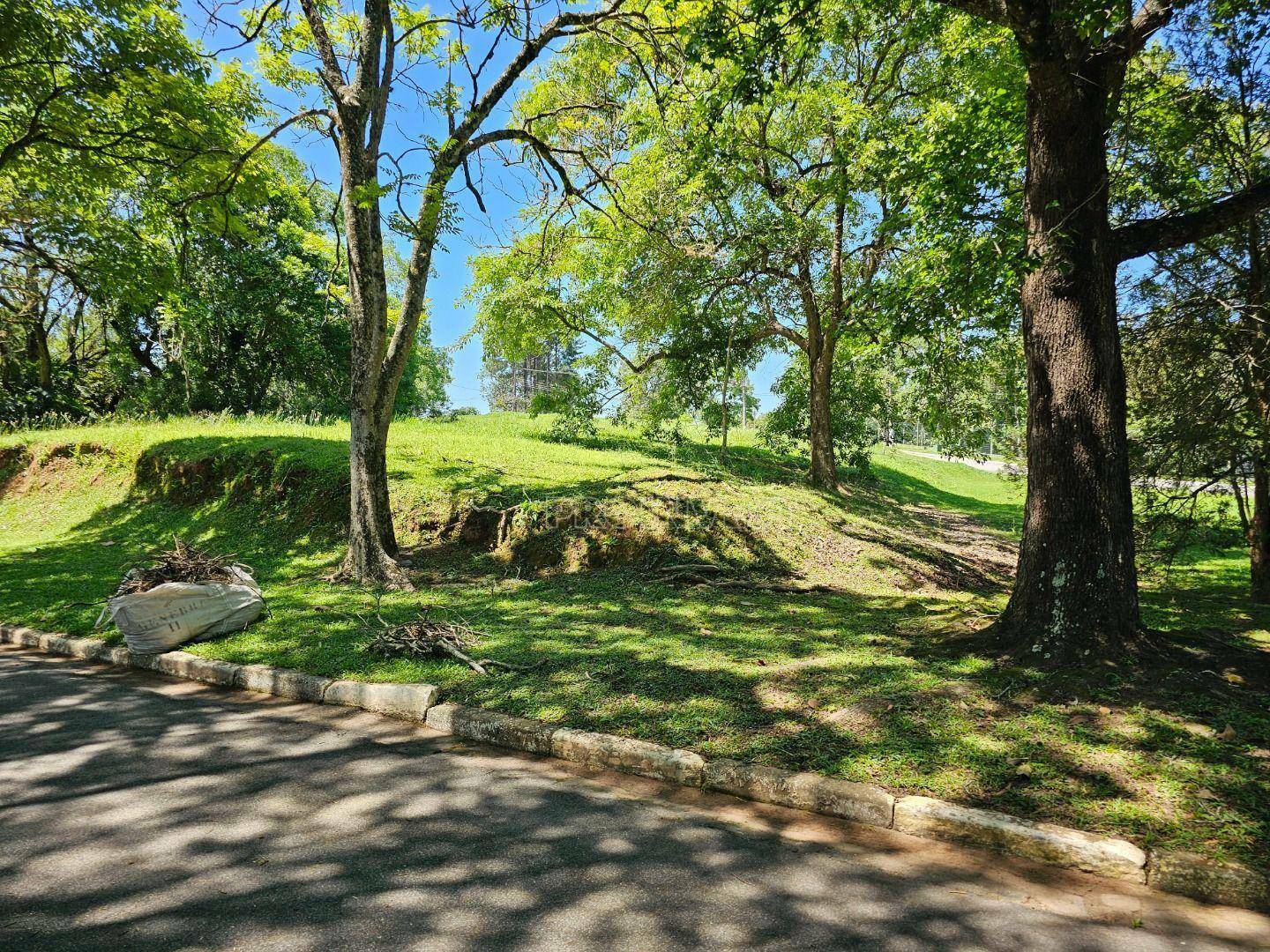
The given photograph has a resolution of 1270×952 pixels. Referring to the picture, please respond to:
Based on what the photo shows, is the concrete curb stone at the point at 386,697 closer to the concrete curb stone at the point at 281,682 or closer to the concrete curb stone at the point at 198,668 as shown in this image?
the concrete curb stone at the point at 281,682

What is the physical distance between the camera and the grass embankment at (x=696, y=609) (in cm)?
329

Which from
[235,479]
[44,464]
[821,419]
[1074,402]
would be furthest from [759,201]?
[44,464]

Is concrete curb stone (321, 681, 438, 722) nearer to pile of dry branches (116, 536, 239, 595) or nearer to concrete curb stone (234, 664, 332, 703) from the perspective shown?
concrete curb stone (234, 664, 332, 703)

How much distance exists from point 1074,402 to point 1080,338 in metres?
0.47

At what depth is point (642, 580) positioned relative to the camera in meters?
8.00

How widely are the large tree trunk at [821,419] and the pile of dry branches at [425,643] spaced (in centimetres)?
1151

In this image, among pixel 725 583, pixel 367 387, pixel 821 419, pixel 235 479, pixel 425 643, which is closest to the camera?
pixel 425 643

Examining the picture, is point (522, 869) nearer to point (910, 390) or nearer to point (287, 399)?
point (910, 390)

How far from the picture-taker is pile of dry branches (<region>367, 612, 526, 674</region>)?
5.10 m

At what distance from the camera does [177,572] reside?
6059mm

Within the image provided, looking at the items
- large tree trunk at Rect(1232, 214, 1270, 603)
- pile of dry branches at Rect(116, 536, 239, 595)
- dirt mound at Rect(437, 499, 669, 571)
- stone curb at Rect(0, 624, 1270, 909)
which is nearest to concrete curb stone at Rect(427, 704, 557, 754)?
stone curb at Rect(0, 624, 1270, 909)

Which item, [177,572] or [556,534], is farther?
[556,534]

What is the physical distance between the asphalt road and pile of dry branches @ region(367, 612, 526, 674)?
1283 millimetres

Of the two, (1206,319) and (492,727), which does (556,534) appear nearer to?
(492,727)
